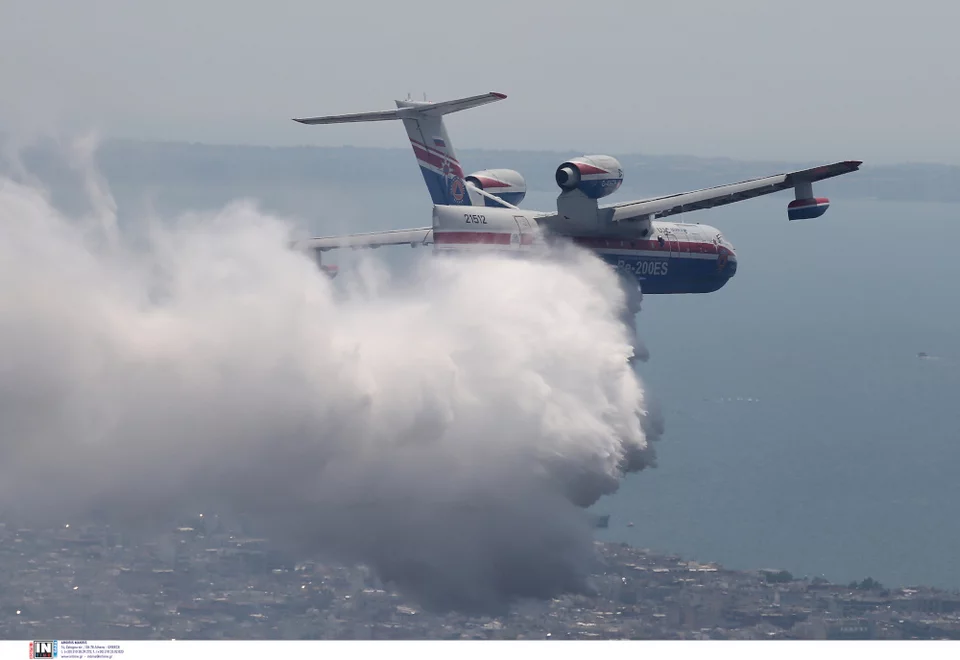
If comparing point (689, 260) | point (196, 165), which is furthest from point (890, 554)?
point (196, 165)

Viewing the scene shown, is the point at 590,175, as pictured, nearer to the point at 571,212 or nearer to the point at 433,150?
the point at 571,212

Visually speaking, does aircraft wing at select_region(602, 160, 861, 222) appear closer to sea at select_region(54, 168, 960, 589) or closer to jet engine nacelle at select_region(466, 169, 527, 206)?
jet engine nacelle at select_region(466, 169, 527, 206)

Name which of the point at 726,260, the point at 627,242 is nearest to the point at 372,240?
the point at 627,242

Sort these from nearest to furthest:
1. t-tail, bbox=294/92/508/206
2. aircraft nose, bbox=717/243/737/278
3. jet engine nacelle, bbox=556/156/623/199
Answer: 1. jet engine nacelle, bbox=556/156/623/199
2. t-tail, bbox=294/92/508/206
3. aircraft nose, bbox=717/243/737/278

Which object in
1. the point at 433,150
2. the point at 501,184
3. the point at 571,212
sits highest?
the point at 433,150

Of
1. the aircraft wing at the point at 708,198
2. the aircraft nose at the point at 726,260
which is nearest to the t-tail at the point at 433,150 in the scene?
the aircraft wing at the point at 708,198

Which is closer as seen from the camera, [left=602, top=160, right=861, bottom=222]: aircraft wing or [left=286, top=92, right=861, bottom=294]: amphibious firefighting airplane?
[left=286, top=92, right=861, bottom=294]: amphibious firefighting airplane

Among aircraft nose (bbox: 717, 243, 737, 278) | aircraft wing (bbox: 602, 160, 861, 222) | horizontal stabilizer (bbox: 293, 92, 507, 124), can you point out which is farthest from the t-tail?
aircraft nose (bbox: 717, 243, 737, 278)

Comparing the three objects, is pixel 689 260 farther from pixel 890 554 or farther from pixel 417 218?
pixel 417 218
